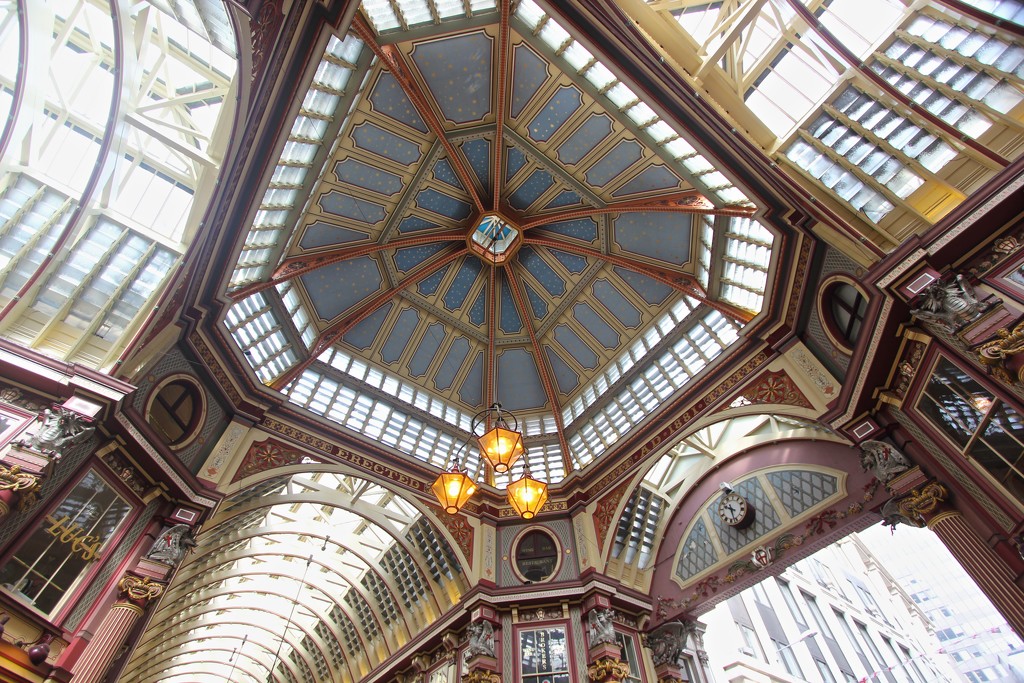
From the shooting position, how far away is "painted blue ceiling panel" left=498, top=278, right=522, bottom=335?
22.9 metres

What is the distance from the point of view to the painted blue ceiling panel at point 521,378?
2331 centimetres

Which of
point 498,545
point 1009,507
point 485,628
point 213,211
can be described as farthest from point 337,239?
point 1009,507

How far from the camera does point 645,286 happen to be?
20672 millimetres

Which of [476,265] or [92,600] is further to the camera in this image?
[476,265]

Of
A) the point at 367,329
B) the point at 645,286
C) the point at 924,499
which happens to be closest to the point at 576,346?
the point at 645,286

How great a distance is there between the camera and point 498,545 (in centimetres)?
1914

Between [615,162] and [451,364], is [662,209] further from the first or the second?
[451,364]

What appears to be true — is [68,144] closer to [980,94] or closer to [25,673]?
[25,673]

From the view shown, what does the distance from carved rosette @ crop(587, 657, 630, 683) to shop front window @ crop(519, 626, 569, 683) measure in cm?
86

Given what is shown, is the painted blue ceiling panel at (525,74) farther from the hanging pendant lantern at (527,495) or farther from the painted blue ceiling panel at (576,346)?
the hanging pendant lantern at (527,495)

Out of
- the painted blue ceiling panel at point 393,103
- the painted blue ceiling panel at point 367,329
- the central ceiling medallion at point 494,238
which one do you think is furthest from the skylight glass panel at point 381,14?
the painted blue ceiling panel at point 367,329

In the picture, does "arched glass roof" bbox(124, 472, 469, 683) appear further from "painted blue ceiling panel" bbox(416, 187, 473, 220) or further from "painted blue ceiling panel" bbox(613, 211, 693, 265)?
"painted blue ceiling panel" bbox(613, 211, 693, 265)

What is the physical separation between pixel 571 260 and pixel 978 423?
13706mm

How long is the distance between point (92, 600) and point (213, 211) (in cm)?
889
